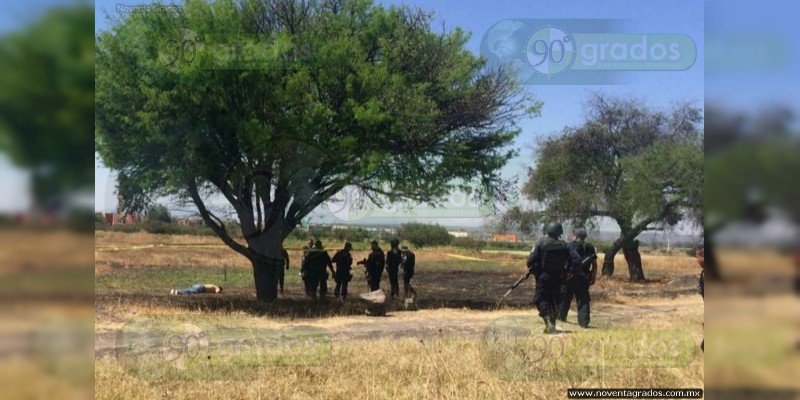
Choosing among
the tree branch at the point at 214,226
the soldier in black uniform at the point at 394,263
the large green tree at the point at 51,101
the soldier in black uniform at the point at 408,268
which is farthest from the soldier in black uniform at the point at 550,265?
the large green tree at the point at 51,101

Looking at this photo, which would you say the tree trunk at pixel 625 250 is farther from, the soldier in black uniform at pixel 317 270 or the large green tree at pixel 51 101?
the large green tree at pixel 51 101

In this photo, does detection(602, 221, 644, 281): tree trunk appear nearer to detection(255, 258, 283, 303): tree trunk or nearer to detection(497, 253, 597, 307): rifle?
detection(497, 253, 597, 307): rifle

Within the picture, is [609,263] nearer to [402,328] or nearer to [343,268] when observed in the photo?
Result: [402,328]

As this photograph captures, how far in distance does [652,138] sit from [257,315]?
358 cm

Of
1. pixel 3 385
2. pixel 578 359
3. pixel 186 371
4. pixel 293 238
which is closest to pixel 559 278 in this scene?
pixel 578 359

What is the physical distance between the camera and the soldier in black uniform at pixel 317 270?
5.08 m

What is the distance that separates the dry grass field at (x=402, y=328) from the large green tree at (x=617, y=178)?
35cm

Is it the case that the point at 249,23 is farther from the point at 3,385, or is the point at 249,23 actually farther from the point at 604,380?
the point at 604,380

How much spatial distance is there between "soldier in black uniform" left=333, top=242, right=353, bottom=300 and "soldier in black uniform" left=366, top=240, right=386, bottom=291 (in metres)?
0.16

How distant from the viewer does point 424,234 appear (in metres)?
5.07

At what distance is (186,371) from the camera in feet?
15.3

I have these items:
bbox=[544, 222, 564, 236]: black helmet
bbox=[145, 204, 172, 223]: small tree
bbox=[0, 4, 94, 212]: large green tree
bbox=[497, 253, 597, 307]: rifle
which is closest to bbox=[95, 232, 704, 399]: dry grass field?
bbox=[497, 253, 597, 307]: rifle

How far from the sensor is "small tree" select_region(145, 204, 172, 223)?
5.07 m

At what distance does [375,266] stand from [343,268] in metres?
0.28
